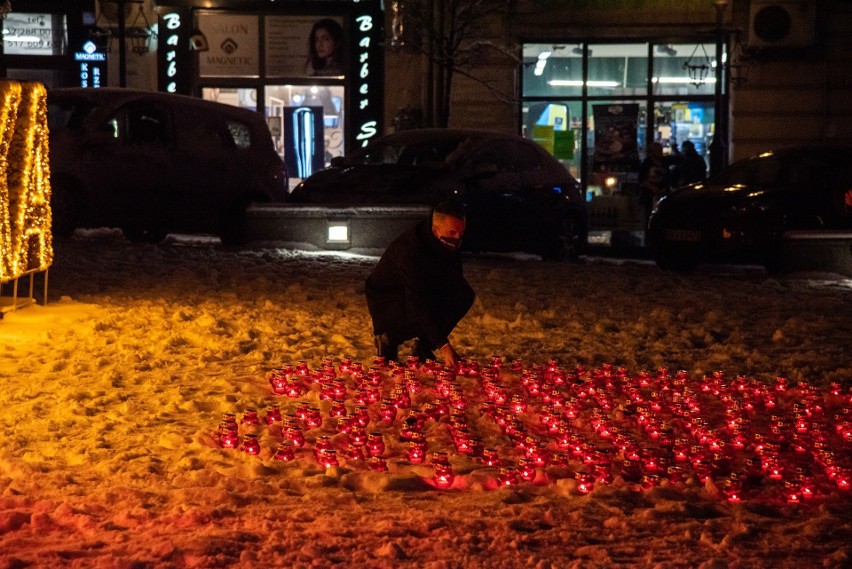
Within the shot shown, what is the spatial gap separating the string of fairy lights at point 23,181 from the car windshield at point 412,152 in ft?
23.4

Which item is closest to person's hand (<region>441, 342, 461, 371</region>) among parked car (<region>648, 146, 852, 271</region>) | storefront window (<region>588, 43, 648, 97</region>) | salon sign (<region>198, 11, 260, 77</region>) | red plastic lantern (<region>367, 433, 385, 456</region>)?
red plastic lantern (<region>367, 433, 385, 456</region>)

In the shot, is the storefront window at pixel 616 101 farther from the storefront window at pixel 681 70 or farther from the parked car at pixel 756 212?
the parked car at pixel 756 212

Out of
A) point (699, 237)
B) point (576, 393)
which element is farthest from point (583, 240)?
point (576, 393)

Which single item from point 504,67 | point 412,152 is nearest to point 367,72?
point 504,67

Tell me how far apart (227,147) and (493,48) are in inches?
349

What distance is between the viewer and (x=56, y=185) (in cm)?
1695

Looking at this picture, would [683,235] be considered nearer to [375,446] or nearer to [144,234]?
[144,234]

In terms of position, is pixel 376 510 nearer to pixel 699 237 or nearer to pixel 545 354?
pixel 545 354

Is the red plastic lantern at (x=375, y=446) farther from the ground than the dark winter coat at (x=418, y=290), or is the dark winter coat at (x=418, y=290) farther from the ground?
the dark winter coat at (x=418, y=290)

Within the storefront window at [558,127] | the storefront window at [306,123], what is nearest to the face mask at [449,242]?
the storefront window at [558,127]

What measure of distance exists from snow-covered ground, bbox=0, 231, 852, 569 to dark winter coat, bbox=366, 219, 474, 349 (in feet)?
1.30

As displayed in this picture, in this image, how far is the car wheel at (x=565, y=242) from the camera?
1838cm

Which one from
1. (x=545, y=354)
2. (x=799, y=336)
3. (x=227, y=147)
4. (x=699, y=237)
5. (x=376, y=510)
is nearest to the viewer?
(x=376, y=510)

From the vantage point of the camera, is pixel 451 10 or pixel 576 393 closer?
pixel 576 393
